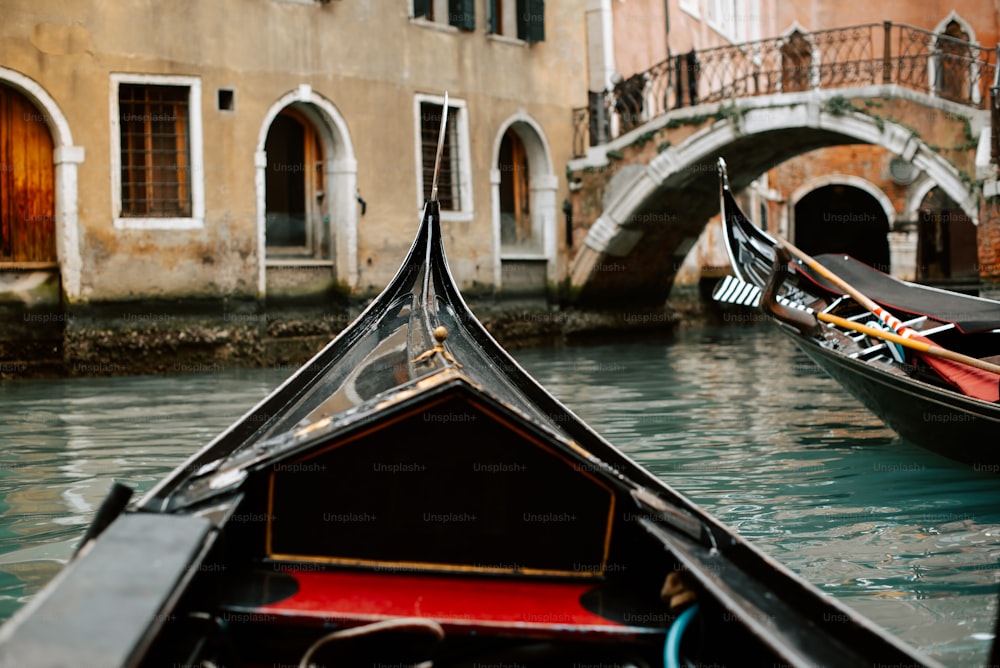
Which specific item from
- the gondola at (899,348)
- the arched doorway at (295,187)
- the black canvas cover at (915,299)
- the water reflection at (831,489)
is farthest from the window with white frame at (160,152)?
the black canvas cover at (915,299)

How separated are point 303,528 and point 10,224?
507 centimetres

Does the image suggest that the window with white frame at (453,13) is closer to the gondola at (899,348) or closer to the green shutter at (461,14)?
the green shutter at (461,14)

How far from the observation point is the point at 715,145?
7863 millimetres

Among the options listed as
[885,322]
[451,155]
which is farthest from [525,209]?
[885,322]

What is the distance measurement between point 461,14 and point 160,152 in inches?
92.2

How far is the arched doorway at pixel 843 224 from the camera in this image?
14.1m

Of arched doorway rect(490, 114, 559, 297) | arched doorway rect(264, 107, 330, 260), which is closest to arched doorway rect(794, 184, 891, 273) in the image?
arched doorway rect(490, 114, 559, 297)

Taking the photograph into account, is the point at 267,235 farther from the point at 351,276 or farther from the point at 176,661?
the point at 176,661

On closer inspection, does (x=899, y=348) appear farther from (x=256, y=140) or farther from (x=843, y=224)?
(x=843, y=224)

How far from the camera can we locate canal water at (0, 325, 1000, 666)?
82.0 inches

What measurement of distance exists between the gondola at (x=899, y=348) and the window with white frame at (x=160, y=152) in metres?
3.50

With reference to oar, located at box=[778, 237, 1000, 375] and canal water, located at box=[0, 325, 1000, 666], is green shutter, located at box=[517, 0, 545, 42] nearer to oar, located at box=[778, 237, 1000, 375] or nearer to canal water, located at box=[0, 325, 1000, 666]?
canal water, located at box=[0, 325, 1000, 666]

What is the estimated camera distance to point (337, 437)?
57.1 inches

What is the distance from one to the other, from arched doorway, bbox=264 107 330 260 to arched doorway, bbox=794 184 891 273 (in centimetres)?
Result: 832
